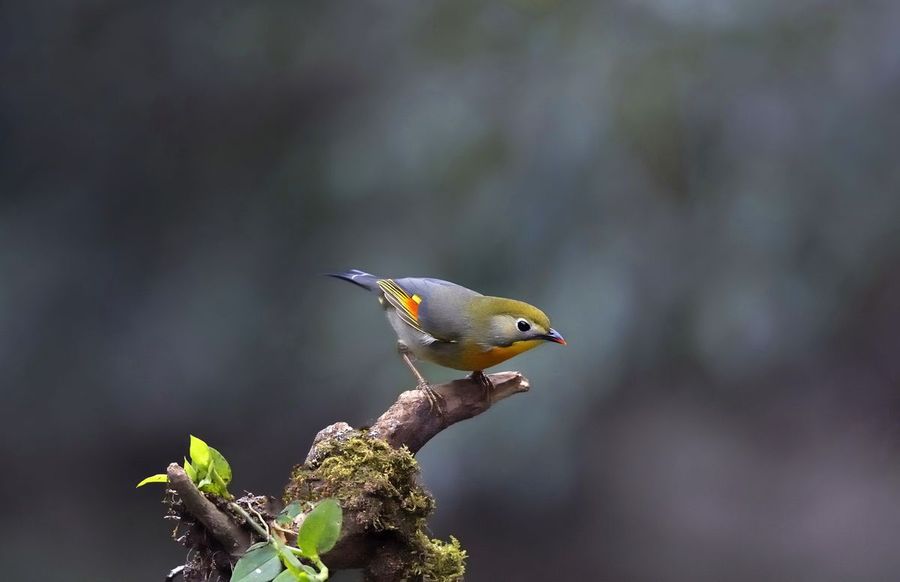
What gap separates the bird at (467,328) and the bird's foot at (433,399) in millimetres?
106

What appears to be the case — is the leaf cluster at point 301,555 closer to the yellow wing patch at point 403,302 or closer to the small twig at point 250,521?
the small twig at point 250,521

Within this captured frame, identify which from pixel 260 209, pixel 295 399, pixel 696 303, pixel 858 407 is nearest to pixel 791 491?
pixel 858 407

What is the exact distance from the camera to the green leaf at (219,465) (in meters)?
1.32

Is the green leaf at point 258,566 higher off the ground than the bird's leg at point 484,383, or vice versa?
the bird's leg at point 484,383

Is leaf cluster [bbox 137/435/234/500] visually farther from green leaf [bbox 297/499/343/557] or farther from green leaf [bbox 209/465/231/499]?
green leaf [bbox 297/499/343/557]

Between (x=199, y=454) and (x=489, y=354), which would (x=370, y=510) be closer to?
(x=199, y=454)


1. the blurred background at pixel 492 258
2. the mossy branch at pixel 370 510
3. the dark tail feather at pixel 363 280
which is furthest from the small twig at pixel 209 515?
the blurred background at pixel 492 258

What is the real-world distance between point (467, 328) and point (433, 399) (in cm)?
29

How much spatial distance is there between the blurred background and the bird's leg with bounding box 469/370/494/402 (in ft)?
3.40

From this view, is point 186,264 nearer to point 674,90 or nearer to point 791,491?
point 674,90

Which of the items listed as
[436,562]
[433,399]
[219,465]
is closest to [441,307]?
[433,399]

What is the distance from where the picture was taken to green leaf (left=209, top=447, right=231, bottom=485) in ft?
4.34

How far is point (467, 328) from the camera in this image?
2.10 meters

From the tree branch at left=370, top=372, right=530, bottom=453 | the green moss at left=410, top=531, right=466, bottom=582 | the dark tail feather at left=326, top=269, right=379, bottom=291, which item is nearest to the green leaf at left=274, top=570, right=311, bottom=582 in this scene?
the green moss at left=410, top=531, right=466, bottom=582
